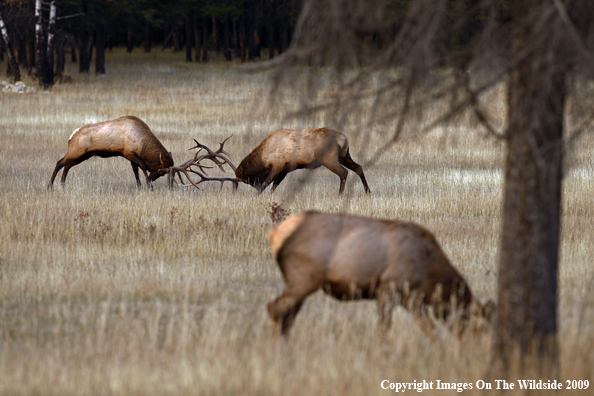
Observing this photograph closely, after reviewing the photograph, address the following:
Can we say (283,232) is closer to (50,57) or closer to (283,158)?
(283,158)

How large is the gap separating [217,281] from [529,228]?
378 cm

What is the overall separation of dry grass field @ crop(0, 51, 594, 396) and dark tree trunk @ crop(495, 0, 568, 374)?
0.21m

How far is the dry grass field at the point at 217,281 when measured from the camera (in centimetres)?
413

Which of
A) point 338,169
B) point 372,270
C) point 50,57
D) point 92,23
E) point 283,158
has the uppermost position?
point 92,23

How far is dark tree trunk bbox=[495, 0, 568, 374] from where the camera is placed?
3.98m

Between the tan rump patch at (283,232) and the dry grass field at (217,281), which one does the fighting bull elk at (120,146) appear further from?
the tan rump patch at (283,232)

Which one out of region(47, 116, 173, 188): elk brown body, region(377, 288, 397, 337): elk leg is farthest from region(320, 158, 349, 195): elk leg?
region(377, 288, 397, 337): elk leg

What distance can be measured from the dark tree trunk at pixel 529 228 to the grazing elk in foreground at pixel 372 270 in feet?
1.55

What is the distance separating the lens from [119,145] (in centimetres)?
1322

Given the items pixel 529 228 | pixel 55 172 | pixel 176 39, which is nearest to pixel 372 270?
pixel 529 228

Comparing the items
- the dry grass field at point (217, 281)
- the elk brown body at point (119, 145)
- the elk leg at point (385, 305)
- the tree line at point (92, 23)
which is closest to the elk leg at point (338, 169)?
the dry grass field at point (217, 281)

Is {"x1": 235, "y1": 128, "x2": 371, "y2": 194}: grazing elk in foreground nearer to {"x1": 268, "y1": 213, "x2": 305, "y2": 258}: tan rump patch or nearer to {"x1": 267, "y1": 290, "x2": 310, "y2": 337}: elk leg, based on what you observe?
{"x1": 268, "y1": 213, "x2": 305, "y2": 258}: tan rump patch

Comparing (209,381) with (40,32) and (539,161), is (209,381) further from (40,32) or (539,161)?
(40,32)

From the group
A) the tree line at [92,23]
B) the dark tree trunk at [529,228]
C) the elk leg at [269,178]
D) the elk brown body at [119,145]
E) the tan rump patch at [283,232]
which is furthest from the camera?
the tree line at [92,23]
